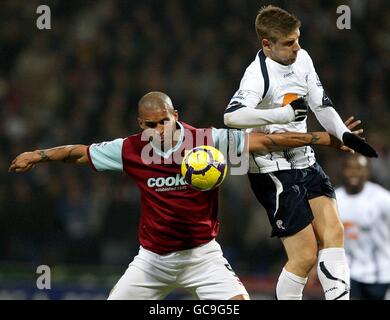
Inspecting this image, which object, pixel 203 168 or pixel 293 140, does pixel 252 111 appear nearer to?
pixel 293 140

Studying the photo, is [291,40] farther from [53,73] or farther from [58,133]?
[53,73]

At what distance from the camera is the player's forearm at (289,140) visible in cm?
605

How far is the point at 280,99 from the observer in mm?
6141

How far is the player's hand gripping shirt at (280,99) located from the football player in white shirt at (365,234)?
2.56m

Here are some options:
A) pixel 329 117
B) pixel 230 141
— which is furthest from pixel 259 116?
pixel 329 117

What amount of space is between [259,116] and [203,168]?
0.49 meters

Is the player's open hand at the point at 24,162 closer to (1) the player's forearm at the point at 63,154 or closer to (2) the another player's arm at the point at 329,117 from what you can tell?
(1) the player's forearm at the point at 63,154

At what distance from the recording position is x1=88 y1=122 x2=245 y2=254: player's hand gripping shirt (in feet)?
20.7

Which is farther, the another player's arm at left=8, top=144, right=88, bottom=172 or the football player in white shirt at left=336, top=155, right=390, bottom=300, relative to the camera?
the football player in white shirt at left=336, top=155, right=390, bottom=300

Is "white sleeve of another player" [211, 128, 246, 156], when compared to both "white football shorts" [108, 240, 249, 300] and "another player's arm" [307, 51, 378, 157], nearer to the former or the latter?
"another player's arm" [307, 51, 378, 157]

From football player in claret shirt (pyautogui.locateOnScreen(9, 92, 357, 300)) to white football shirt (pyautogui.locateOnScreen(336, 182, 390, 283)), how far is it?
2.70 metres

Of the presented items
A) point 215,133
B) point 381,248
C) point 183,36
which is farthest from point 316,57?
point 215,133

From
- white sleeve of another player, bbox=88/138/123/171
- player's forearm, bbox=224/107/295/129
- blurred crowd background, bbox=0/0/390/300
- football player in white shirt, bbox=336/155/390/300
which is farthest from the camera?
blurred crowd background, bbox=0/0/390/300

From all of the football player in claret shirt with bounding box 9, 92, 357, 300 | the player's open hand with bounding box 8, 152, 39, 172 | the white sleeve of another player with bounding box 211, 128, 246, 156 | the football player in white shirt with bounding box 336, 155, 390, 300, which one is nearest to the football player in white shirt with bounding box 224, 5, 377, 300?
the white sleeve of another player with bounding box 211, 128, 246, 156
